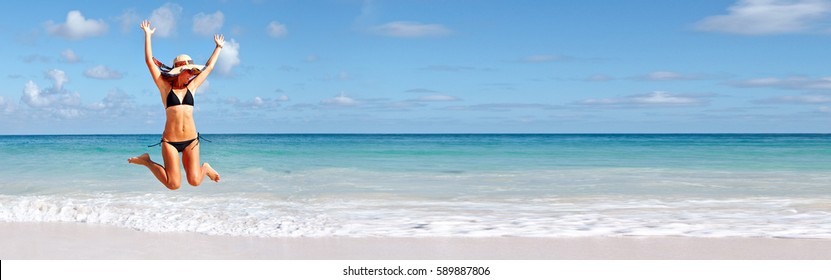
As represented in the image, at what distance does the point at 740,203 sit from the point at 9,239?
932cm

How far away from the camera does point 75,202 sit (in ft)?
34.9

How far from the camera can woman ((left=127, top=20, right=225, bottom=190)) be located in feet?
12.5

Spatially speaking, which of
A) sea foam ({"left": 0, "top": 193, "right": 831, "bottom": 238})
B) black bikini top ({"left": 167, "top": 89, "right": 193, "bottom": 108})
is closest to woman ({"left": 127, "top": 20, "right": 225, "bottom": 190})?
black bikini top ({"left": 167, "top": 89, "right": 193, "bottom": 108})

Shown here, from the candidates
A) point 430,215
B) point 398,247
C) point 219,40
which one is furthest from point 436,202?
point 219,40

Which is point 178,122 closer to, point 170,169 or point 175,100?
point 175,100

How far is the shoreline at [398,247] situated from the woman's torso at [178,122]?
307 cm

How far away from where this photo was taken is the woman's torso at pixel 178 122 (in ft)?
12.6

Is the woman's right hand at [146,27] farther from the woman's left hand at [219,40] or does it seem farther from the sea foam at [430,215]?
the sea foam at [430,215]

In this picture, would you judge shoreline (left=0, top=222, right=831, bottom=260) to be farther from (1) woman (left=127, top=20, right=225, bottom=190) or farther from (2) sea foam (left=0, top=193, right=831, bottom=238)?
(1) woman (left=127, top=20, right=225, bottom=190)

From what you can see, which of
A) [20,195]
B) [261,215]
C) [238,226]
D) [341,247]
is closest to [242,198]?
[261,215]

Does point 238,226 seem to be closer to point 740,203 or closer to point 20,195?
point 20,195

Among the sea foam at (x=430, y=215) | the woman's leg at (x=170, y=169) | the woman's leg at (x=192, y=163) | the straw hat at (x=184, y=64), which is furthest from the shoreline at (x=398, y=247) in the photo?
the straw hat at (x=184, y=64)

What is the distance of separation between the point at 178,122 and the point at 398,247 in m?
3.65

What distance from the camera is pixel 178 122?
3.84 metres
